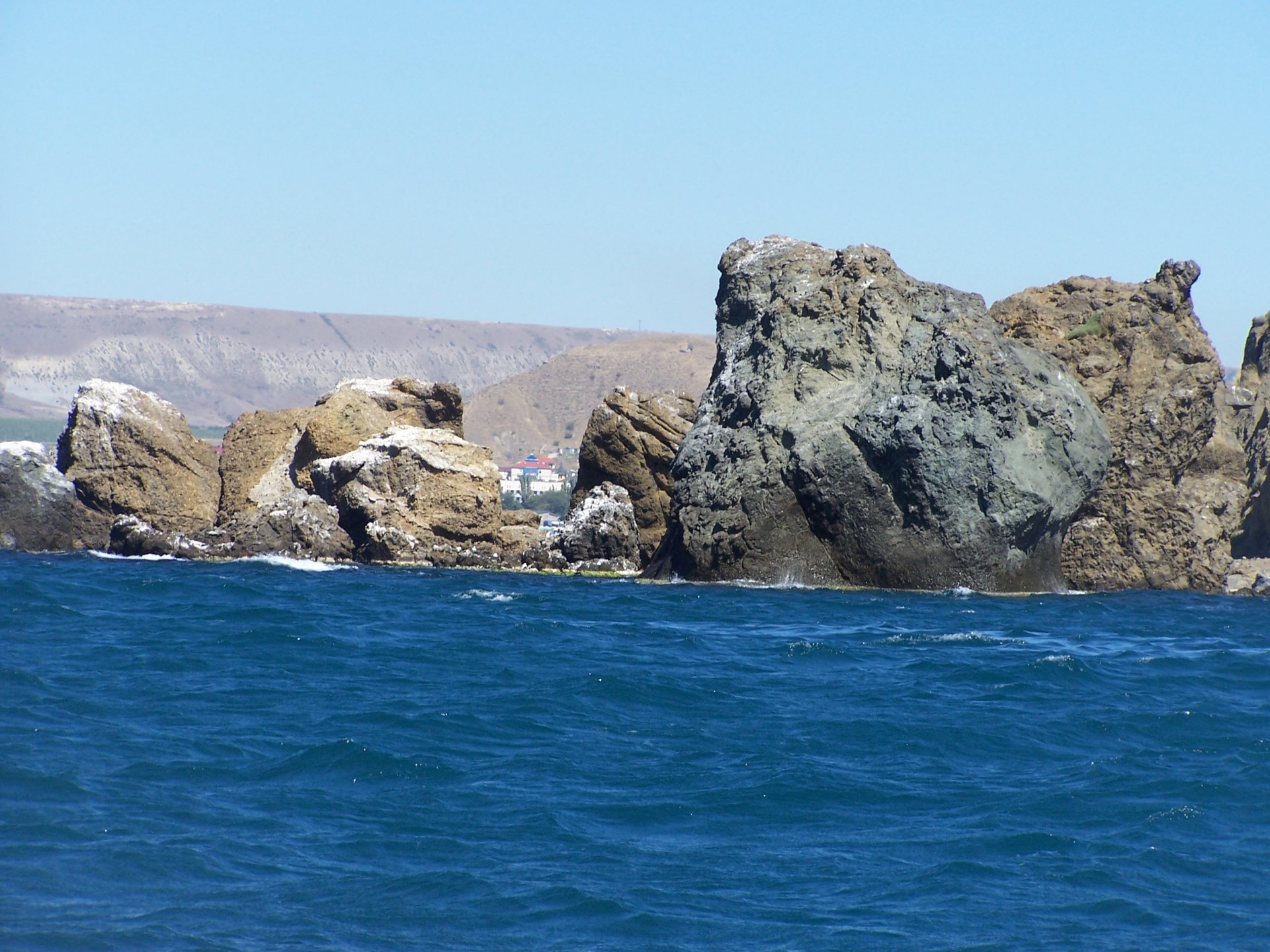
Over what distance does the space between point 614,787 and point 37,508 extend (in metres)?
26.0

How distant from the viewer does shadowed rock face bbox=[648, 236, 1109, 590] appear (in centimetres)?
3023

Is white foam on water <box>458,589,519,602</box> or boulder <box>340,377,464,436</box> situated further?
boulder <box>340,377,464,436</box>

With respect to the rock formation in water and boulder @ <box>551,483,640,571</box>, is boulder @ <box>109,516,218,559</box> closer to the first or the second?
the rock formation in water

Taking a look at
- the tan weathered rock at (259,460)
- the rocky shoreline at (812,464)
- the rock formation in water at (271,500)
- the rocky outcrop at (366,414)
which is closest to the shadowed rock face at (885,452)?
the rocky shoreline at (812,464)

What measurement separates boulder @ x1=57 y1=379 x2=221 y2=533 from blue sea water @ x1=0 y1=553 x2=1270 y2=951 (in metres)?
13.3

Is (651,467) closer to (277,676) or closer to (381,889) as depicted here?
(277,676)

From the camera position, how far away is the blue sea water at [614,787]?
406 inches

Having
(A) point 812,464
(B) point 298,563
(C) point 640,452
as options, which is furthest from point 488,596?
(C) point 640,452

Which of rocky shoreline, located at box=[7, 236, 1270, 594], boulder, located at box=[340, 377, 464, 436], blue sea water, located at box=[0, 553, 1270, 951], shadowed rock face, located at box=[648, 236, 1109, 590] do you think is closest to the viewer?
blue sea water, located at box=[0, 553, 1270, 951]

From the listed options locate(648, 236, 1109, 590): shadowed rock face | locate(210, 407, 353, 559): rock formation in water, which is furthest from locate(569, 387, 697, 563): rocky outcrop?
locate(210, 407, 353, 559): rock formation in water

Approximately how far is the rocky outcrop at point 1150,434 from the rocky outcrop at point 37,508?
74.3 feet

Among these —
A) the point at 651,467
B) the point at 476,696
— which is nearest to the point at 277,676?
the point at 476,696

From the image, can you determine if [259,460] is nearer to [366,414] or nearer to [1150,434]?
[366,414]

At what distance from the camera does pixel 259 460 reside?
38.1m
